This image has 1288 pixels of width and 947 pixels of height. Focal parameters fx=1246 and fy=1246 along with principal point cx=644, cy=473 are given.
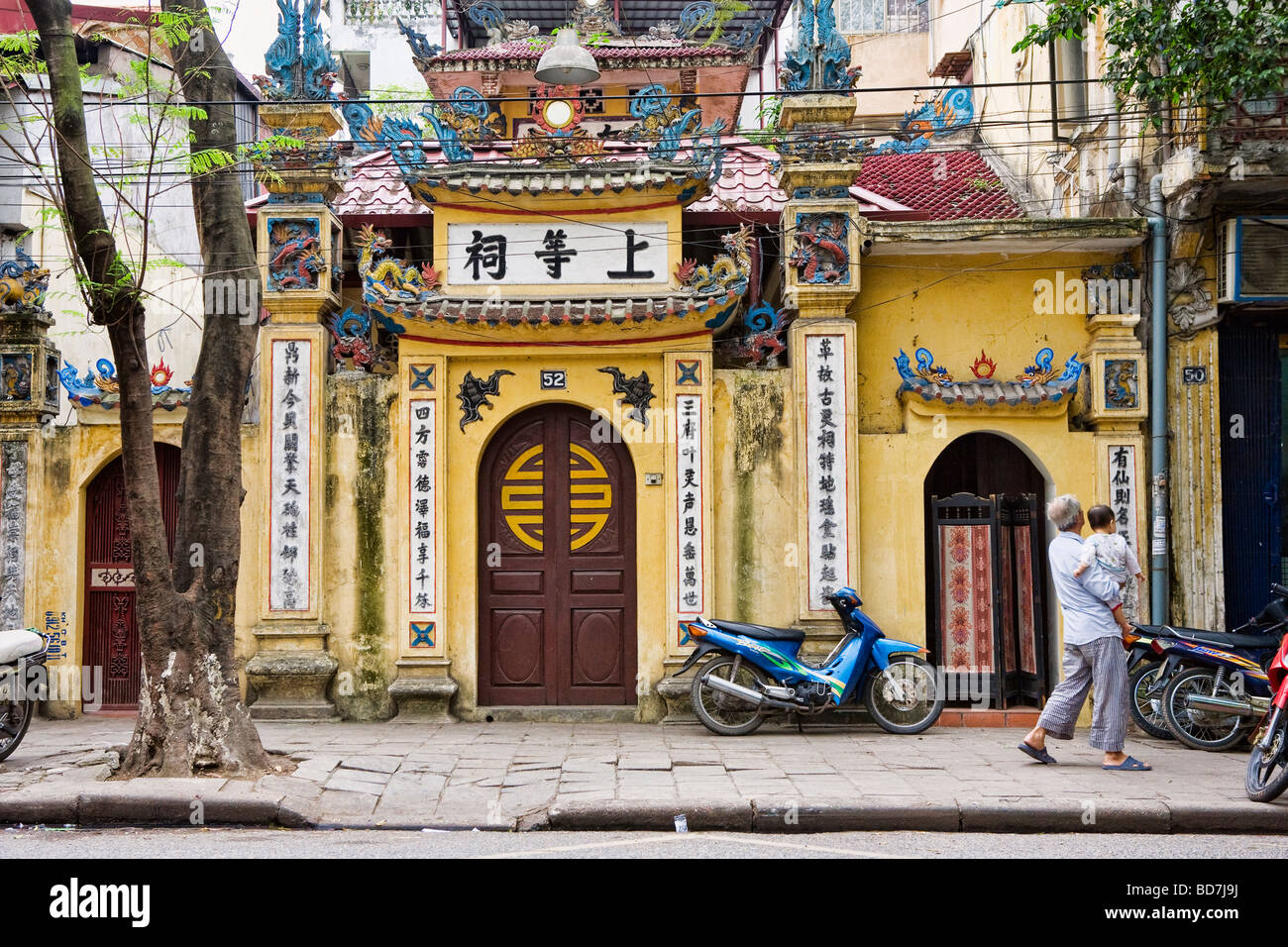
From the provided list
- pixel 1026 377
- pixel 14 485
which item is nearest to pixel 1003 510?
pixel 1026 377

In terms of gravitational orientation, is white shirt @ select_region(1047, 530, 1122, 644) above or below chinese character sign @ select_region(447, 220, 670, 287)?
below

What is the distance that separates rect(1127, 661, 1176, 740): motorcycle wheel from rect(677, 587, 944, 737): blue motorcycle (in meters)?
1.53

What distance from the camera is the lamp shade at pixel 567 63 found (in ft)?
36.9

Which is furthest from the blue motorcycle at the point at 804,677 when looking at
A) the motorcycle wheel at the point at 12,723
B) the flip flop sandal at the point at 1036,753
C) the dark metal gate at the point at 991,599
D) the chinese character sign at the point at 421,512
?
the motorcycle wheel at the point at 12,723

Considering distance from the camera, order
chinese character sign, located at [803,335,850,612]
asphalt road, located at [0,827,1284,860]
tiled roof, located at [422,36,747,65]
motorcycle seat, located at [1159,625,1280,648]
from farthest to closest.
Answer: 1. tiled roof, located at [422,36,747,65]
2. chinese character sign, located at [803,335,850,612]
3. motorcycle seat, located at [1159,625,1280,648]
4. asphalt road, located at [0,827,1284,860]

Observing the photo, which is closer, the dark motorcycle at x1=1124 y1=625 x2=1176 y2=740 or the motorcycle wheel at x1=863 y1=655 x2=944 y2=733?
the dark motorcycle at x1=1124 y1=625 x2=1176 y2=740

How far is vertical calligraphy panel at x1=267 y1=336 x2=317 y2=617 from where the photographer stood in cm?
1116

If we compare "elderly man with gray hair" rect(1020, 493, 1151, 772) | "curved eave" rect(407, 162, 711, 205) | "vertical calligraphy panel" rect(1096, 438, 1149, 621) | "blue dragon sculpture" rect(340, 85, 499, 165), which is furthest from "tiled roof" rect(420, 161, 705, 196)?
"elderly man with gray hair" rect(1020, 493, 1151, 772)

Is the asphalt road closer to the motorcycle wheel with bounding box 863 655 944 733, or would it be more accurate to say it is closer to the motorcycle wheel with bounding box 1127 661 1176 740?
the motorcycle wheel with bounding box 1127 661 1176 740

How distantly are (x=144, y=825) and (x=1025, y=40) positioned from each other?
9.24 meters

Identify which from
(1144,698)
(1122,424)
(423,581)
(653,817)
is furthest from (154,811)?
(1122,424)

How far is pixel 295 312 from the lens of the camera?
37.7ft

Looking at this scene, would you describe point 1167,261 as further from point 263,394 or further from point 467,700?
point 263,394

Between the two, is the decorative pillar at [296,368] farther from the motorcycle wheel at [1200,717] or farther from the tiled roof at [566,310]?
the motorcycle wheel at [1200,717]
